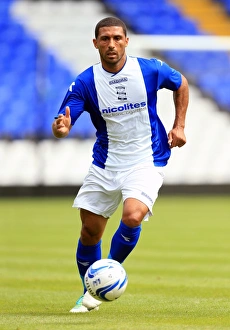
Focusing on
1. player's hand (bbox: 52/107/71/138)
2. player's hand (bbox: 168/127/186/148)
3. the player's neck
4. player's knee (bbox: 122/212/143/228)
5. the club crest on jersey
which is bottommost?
player's knee (bbox: 122/212/143/228)

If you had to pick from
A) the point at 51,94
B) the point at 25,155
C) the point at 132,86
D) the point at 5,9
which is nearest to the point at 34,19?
the point at 5,9

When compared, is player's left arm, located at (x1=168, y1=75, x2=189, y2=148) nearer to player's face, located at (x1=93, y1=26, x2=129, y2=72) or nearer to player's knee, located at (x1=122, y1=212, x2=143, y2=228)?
player's face, located at (x1=93, y1=26, x2=129, y2=72)

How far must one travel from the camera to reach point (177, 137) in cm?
655

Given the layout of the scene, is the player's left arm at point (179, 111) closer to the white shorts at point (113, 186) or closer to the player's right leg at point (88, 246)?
the white shorts at point (113, 186)

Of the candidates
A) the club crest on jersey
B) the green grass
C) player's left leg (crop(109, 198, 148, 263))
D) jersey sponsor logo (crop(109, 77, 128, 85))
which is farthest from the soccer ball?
jersey sponsor logo (crop(109, 77, 128, 85))

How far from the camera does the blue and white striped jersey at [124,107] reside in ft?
21.4

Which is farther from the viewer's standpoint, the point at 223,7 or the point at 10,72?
the point at 223,7

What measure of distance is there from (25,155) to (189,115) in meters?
4.19

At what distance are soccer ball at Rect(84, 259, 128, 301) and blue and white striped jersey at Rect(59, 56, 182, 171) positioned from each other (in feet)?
2.92

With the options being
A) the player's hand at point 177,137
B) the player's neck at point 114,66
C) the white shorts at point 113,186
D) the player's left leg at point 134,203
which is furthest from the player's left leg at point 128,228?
the player's neck at point 114,66

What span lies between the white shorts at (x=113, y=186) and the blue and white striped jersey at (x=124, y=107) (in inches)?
2.7

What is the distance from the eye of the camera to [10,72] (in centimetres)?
2155

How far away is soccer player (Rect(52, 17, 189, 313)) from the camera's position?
6.43 m

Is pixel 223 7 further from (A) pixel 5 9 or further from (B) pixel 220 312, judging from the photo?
(B) pixel 220 312
